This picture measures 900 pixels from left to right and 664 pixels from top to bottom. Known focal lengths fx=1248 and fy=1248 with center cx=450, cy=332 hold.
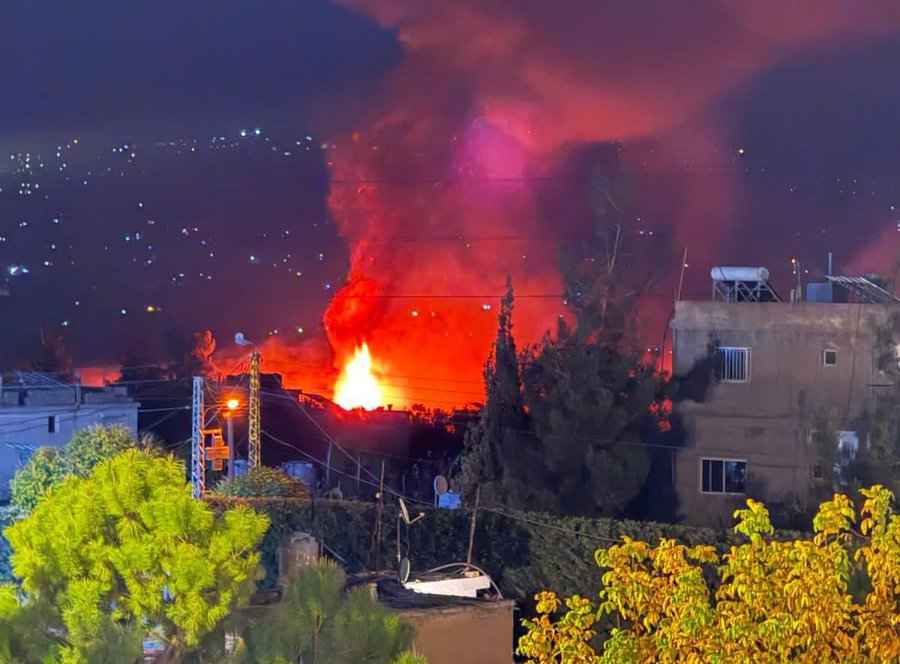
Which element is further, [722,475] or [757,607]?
[722,475]

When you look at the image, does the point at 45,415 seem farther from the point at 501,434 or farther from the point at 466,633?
the point at 466,633

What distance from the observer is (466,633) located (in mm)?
11070

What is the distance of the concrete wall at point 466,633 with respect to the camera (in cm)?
1075

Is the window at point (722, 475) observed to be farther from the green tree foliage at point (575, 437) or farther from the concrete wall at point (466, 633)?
the concrete wall at point (466, 633)

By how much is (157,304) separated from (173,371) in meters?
8.67

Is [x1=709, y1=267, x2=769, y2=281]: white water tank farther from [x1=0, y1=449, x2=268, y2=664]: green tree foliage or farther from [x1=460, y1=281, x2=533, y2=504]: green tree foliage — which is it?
[x1=0, y1=449, x2=268, y2=664]: green tree foliage

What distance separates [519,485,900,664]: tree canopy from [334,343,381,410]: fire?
38.6 metres

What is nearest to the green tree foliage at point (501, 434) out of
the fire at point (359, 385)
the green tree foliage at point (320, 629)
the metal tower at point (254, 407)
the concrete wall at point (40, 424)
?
the metal tower at point (254, 407)

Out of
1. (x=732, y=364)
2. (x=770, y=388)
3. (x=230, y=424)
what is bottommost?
(x=230, y=424)

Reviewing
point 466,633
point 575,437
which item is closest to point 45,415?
point 575,437

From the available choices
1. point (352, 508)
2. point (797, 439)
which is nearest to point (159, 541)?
point (352, 508)

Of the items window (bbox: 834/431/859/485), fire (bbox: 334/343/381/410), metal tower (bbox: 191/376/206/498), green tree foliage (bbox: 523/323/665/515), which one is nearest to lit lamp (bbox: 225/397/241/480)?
metal tower (bbox: 191/376/206/498)

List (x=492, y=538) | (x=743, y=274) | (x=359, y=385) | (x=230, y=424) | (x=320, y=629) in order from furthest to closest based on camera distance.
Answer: (x=359, y=385) < (x=743, y=274) < (x=230, y=424) < (x=492, y=538) < (x=320, y=629)

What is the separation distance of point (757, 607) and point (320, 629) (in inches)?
128
